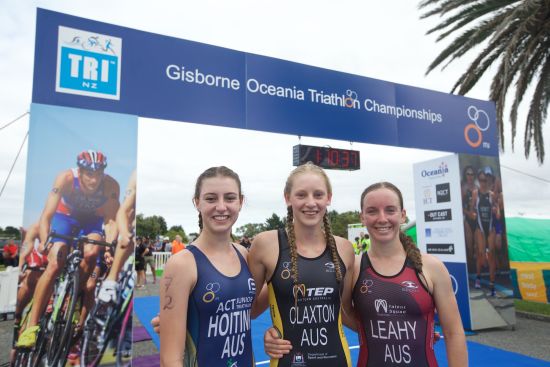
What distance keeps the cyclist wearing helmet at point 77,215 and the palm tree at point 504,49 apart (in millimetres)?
8326

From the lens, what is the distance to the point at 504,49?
921 centimetres

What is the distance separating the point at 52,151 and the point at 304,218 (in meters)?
3.08

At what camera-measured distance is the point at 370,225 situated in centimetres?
251

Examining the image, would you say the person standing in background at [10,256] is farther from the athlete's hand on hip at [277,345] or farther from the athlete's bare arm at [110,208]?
the athlete's hand on hip at [277,345]

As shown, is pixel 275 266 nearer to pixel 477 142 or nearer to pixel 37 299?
pixel 37 299

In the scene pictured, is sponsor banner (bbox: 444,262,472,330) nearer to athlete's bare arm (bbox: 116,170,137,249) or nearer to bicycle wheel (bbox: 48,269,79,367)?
athlete's bare arm (bbox: 116,170,137,249)

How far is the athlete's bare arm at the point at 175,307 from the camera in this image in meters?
1.97

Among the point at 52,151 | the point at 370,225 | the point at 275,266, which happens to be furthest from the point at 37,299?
the point at 370,225

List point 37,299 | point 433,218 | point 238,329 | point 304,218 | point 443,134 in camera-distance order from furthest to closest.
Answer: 1. point 433,218
2. point 443,134
3. point 37,299
4. point 304,218
5. point 238,329

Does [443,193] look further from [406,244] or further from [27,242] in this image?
[27,242]

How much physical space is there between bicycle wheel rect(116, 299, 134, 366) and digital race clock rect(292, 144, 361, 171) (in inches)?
135

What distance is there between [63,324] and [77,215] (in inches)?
44.6

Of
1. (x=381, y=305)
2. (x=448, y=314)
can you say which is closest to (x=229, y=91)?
(x=381, y=305)

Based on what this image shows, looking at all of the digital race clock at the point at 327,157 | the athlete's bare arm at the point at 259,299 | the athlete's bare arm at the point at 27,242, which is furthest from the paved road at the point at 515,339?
the athlete's bare arm at the point at 259,299
